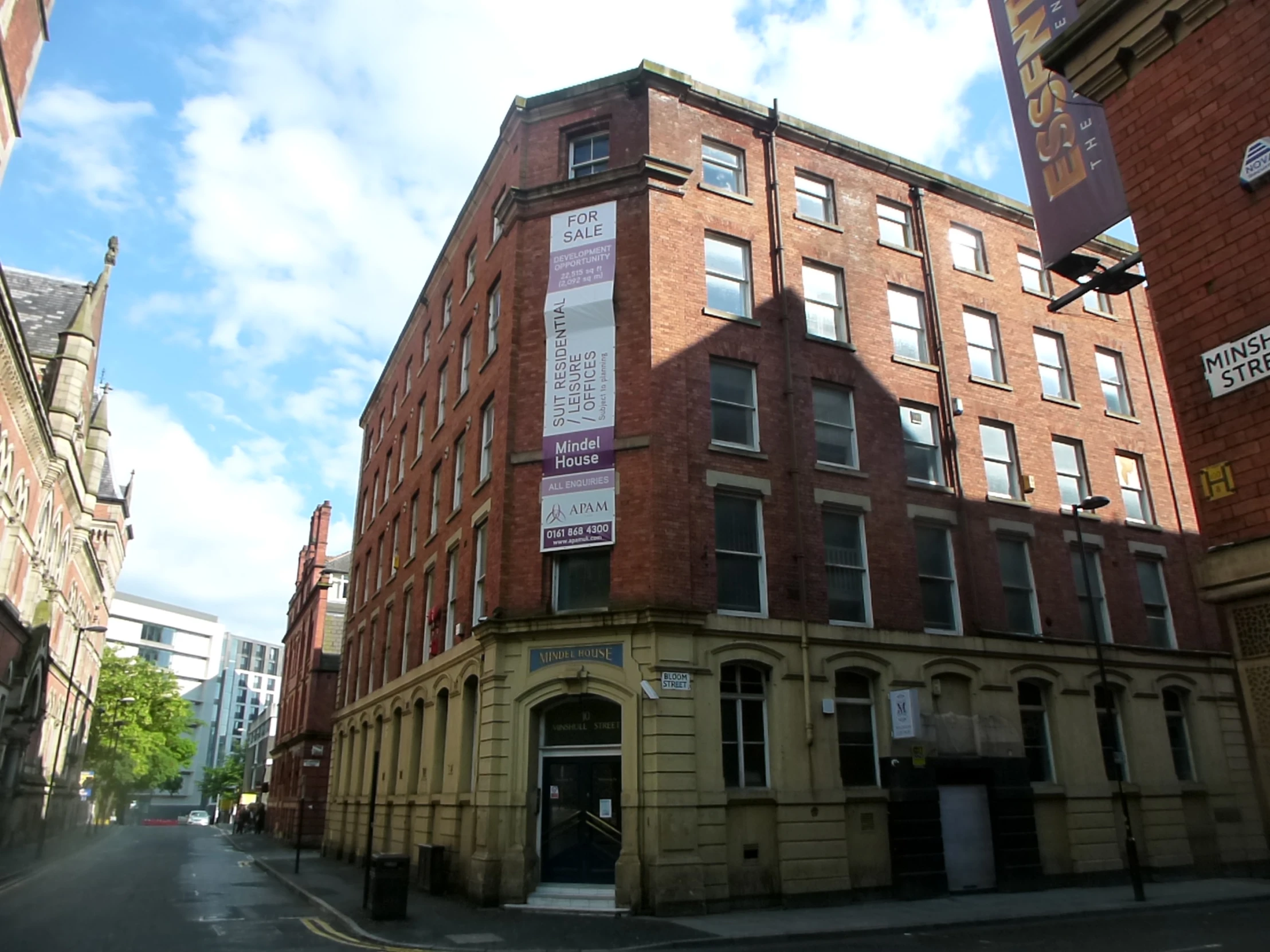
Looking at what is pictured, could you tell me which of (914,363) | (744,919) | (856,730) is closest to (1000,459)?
(914,363)

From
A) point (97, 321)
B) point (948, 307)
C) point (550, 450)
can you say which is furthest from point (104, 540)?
point (948, 307)

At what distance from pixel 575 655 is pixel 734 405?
6776 millimetres

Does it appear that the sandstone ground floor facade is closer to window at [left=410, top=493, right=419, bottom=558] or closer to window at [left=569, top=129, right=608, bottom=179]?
window at [left=410, top=493, right=419, bottom=558]

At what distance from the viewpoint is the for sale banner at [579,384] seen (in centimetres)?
1802

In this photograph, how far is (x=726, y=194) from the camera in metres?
21.3

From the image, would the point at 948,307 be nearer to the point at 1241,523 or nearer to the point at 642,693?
the point at 642,693

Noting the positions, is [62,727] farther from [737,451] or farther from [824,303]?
[824,303]

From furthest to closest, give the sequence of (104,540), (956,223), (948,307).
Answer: (104,540)
(956,223)
(948,307)

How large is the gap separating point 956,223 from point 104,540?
71196mm

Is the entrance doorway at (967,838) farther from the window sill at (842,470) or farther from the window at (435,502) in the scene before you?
the window at (435,502)

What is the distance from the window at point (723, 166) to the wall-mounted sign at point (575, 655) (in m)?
12.0

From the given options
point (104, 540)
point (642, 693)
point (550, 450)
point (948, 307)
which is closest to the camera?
point (642, 693)

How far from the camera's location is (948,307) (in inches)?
931

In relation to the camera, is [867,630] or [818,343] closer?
[867,630]
